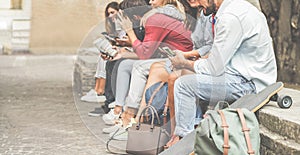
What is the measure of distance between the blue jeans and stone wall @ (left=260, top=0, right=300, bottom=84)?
11.1 feet

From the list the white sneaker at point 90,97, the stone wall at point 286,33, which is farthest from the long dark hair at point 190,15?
the stone wall at point 286,33

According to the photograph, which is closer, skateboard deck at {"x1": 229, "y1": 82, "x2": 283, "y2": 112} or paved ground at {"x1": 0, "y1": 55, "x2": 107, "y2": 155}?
skateboard deck at {"x1": 229, "y1": 82, "x2": 283, "y2": 112}

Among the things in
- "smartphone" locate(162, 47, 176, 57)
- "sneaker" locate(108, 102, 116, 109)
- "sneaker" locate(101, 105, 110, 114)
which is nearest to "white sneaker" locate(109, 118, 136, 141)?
"sneaker" locate(108, 102, 116, 109)

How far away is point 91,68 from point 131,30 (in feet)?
9.56

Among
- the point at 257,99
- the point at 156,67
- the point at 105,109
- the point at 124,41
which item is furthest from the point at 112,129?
the point at 257,99

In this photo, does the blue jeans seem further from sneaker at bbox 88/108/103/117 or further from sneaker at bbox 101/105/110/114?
sneaker at bbox 88/108/103/117

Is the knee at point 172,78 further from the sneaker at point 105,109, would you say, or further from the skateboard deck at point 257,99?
the sneaker at point 105,109

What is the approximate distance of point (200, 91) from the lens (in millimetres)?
4480

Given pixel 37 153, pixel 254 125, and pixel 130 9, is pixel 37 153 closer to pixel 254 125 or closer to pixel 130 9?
pixel 130 9

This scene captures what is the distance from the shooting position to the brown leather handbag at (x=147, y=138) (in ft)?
15.7

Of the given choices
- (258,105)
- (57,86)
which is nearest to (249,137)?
(258,105)

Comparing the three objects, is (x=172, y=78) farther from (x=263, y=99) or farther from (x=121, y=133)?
(x=121, y=133)

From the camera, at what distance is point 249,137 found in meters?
3.88

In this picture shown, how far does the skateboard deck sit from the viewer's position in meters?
4.29
